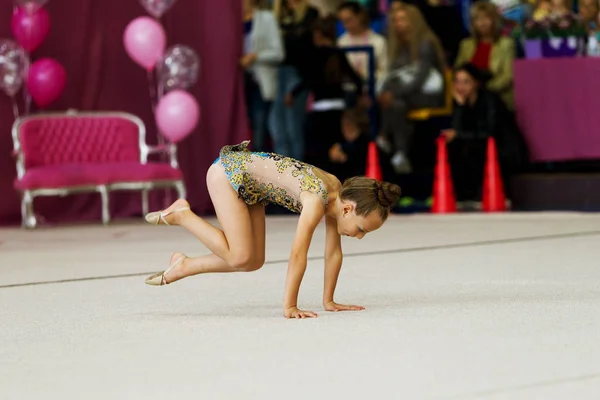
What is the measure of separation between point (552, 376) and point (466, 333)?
64 centimetres

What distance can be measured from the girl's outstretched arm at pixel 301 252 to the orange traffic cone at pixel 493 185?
563 cm

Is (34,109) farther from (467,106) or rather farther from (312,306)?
(312,306)

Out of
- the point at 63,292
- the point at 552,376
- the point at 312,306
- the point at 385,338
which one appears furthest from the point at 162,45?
the point at 552,376

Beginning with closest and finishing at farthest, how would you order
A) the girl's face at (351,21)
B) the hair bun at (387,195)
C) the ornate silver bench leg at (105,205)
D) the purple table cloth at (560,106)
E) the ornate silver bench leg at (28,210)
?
the hair bun at (387,195) < the ornate silver bench leg at (28,210) < the ornate silver bench leg at (105,205) < the purple table cloth at (560,106) < the girl's face at (351,21)

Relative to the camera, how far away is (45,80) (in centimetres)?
894

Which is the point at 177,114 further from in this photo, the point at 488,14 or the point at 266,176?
the point at 266,176

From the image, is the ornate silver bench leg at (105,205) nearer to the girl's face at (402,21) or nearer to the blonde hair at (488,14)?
the girl's face at (402,21)

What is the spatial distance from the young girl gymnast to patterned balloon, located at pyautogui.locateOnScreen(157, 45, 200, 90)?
16.3 ft

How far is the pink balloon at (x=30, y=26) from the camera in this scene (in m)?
8.78

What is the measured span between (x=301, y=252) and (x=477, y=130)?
19.7ft

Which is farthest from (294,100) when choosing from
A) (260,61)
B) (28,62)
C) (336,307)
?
(336,307)

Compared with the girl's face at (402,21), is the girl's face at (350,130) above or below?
below

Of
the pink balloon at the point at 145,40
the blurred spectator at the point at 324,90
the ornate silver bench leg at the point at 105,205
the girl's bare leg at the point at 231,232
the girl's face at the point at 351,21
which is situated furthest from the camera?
the girl's face at the point at 351,21

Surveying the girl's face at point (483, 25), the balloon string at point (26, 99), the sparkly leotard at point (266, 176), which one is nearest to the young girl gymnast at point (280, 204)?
the sparkly leotard at point (266, 176)
